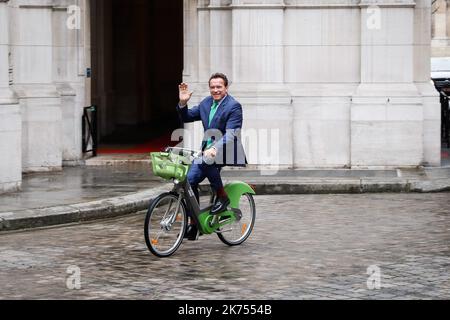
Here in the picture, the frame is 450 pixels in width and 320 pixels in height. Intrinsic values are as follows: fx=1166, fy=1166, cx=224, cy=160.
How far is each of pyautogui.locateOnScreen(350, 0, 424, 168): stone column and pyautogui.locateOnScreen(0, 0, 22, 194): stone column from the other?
222 inches

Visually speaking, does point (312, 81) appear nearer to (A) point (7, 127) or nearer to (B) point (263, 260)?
(A) point (7, 127)

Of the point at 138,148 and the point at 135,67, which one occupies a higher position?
the point at 135,67

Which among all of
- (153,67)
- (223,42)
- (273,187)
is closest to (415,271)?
(273,187)

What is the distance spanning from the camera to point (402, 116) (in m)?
18.9

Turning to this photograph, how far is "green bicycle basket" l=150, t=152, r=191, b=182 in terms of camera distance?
11422 mm

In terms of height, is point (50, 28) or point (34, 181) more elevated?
point (50, 28)

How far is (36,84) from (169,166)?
27.5 ft

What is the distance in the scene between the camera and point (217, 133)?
39.2ft

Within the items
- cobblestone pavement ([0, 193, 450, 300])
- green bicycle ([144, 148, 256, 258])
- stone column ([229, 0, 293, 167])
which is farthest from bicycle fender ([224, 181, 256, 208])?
stone column ([229, 0, 293, 167])

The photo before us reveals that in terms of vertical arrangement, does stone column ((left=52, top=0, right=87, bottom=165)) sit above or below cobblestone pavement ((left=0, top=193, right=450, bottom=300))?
above

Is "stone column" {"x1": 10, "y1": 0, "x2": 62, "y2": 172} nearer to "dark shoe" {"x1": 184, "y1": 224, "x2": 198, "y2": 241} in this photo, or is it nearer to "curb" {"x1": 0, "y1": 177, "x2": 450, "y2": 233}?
"curb" {"x1": 0, "y1": 177, "x2": 450, "y2": 233}

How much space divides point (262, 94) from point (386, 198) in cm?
338

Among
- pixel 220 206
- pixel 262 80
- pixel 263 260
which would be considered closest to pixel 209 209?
pixel 220 206
